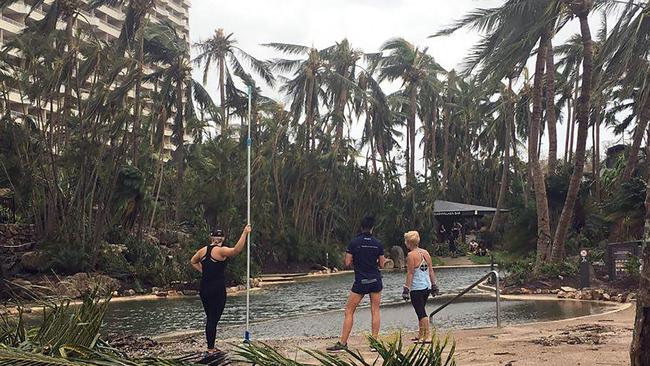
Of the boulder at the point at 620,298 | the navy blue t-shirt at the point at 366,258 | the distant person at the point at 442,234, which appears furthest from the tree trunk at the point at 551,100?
the distant person at the point at 442,234

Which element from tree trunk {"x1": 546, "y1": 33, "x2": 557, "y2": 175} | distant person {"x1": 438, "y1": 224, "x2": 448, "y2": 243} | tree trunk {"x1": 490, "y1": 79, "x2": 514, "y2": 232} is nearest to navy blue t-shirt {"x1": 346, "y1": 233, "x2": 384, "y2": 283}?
tree trunk {"x1": 546, "y1": 33, "x2": 557, "y2": 175}

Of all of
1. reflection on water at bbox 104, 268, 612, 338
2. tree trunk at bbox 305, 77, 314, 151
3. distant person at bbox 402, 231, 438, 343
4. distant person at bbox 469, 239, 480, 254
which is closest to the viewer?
distant person at bbox 402, 231, 438, 343

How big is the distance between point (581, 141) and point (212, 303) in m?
13.4

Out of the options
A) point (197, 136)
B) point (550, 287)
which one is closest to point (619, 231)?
point (550, 287)

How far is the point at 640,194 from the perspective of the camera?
1734 centimetres

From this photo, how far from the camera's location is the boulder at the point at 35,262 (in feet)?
70.2

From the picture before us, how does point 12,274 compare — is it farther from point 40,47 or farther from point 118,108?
point 40,47

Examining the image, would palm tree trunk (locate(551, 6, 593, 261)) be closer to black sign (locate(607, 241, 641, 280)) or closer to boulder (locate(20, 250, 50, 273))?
black sign (locate(607, 241, 641, 280))

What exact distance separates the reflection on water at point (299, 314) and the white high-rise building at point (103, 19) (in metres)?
13.3

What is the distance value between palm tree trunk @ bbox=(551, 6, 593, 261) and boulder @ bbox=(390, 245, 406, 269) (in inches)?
712

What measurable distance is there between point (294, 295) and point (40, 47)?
1211 centimetres

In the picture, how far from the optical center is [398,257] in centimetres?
3656

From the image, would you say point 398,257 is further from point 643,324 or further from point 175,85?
point 643,324

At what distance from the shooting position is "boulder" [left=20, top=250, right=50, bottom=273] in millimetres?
21406
